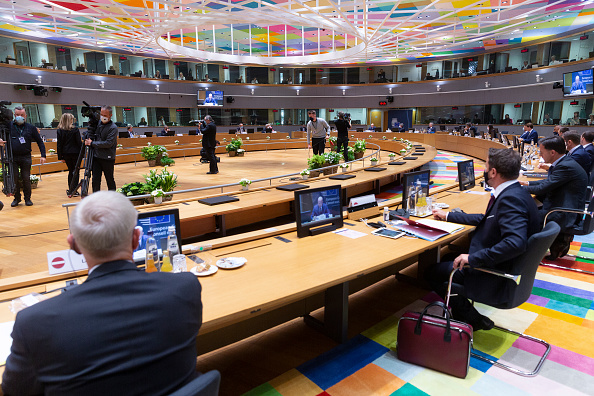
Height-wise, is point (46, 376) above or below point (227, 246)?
above

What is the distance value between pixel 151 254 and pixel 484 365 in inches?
91.4

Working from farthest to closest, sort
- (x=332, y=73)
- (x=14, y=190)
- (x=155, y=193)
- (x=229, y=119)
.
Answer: (x=332, y=73) → (x=229, y=119) → (x=14, y=190) → (x=155, y=193)

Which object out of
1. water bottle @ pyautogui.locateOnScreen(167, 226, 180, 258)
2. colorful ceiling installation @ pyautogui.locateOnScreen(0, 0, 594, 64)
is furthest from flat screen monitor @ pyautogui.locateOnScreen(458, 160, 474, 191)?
colorful ceiling installation @ pyautogui.locateOnScreen(0, 0, 594, 64)

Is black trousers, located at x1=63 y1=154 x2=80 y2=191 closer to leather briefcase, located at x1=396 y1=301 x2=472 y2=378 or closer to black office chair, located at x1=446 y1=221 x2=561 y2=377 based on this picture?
leather briefcase, located at x1=396 y1=301 x2=472 y2=378

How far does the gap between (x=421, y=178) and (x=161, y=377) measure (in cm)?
317

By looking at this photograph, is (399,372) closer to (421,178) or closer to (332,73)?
(421,178)

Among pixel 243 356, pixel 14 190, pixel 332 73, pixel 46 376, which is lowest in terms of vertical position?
pixel 243 356

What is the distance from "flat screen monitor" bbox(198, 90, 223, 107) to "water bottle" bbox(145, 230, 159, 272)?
20.5 meters

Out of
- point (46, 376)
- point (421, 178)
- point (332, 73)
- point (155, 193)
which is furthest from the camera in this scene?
point (332, 73)

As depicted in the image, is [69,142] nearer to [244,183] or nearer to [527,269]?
[244,183]

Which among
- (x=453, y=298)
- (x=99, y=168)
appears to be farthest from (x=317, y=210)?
(x=99, y=168)

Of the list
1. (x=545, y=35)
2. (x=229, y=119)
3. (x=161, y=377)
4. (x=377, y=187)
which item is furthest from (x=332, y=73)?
(x=161, y=377)

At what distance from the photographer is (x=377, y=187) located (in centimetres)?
827

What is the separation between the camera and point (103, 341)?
41.9 inches
